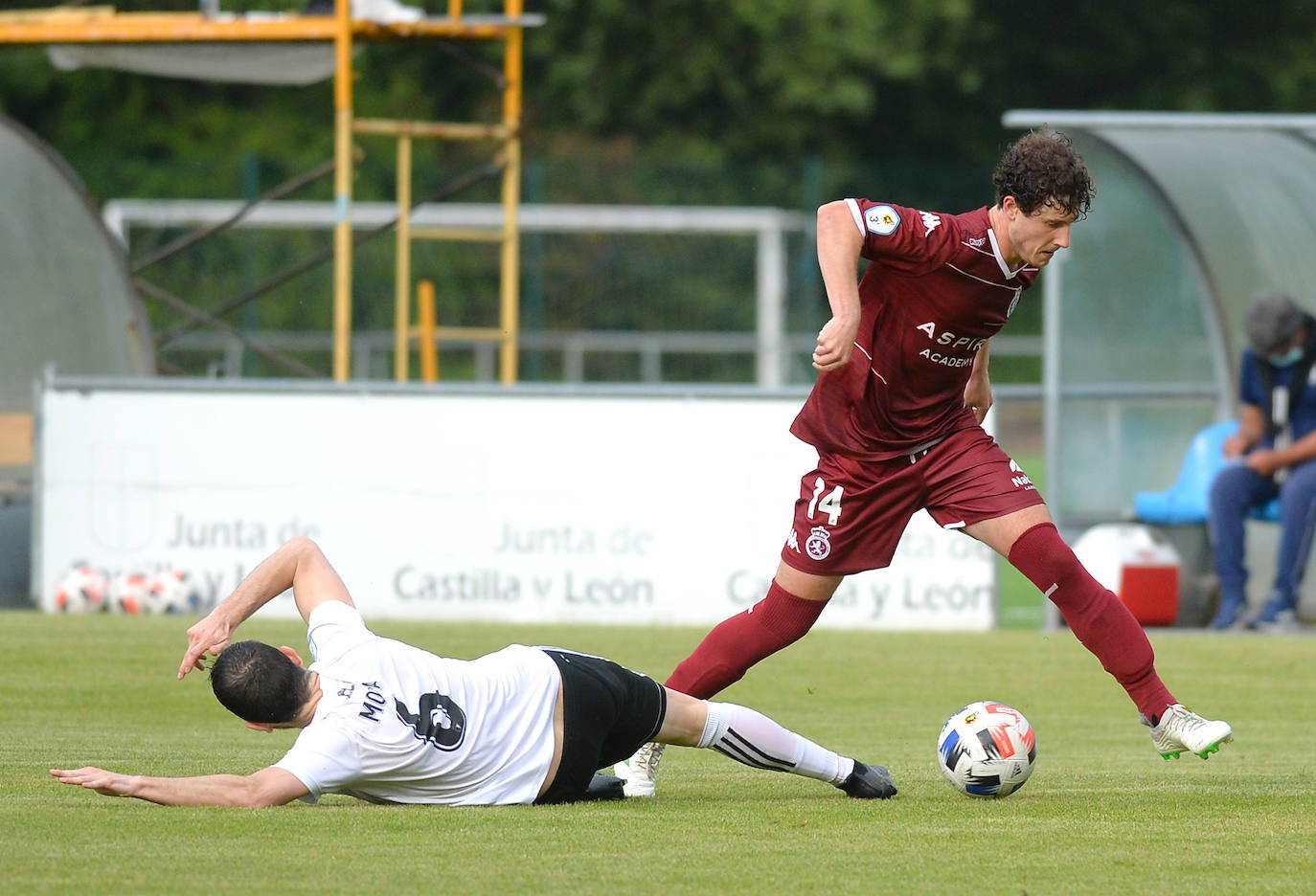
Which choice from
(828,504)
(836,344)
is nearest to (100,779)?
(836,344)

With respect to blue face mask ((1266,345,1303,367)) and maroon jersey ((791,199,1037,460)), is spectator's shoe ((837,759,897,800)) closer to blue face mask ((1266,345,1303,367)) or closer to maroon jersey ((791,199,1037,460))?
maroon jersey ((791,199,1037,460))

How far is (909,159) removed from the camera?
3706cm

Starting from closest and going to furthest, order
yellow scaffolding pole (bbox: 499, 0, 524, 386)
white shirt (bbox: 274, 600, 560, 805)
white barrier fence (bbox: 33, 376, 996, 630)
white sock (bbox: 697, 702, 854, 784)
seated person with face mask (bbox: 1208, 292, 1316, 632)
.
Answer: white shirt (bbox: 274, 600, 560, 805) → white sock (bbox: 697, 702, 854, 784) → white barrier fence (bbox: 33, 376, 996, 630) → seated person with face mask (bbox: 1208, 292, 1316, 632) → yellow scaffolding pole (bbox: 499, 0, 524, 386)

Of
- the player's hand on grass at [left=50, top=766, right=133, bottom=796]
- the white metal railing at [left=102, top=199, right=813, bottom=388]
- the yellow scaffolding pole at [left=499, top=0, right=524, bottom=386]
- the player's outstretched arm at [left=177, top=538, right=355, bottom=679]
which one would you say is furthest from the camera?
Result: the white metal railing at [left=102, top=199, right=813, bottom=388]

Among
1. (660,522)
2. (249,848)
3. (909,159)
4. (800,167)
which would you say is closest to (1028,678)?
(660,522)

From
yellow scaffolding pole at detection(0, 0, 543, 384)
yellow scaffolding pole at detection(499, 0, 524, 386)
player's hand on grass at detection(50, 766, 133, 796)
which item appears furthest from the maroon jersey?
yellow scaffolding pole at detection(499, 0, 524, 386)

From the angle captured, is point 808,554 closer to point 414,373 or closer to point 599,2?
point 414,373

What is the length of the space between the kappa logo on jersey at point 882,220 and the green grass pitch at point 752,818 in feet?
5.82

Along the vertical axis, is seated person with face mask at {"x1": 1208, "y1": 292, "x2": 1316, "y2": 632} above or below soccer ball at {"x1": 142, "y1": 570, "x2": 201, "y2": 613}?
above

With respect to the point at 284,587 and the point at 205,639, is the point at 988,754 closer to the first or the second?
the point at 284,587

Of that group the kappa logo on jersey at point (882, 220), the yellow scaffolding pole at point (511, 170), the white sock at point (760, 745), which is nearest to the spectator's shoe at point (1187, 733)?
the white sock at point (760, 745)

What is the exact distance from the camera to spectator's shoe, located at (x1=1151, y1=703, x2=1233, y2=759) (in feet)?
19.3

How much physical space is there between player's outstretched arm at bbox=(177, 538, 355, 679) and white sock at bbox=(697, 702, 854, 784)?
1.14 meters

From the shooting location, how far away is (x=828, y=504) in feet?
21.0
